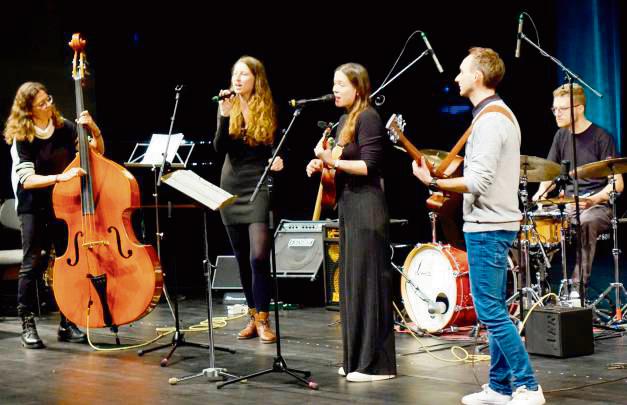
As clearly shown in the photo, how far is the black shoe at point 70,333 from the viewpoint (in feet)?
18.5

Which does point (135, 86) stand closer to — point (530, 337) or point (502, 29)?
point (502, 29)

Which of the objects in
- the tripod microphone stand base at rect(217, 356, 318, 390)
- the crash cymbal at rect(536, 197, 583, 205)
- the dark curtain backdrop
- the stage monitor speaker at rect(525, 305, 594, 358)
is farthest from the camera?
the dark curtain backdrop

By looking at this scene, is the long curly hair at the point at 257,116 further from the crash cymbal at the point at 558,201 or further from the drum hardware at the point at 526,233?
the crash cymbal at the point at 558,201

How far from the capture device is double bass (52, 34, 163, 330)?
16.3 feet

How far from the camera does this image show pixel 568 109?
575 centimetres

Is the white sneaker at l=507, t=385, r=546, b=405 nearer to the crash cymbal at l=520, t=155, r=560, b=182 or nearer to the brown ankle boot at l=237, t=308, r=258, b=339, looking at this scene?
the crash cymbal at l=520, t=155, r=560, b=182

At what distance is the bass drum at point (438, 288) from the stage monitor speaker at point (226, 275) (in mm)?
1993

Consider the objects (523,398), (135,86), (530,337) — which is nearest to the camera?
(523,398)

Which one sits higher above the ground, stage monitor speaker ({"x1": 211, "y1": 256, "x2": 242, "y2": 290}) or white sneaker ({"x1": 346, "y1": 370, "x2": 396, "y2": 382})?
stage monitor speaker ({"x1": 211, "y1": 256, "x2": 242, "y2": 290})

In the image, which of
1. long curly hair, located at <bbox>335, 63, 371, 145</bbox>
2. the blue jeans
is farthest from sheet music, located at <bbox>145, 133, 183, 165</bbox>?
the blue jeans

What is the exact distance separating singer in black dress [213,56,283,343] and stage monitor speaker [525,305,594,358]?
1.59 meters

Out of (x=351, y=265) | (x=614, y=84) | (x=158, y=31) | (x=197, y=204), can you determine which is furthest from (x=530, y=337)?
(x=158, y=31)

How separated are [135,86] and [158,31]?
2.19 feet

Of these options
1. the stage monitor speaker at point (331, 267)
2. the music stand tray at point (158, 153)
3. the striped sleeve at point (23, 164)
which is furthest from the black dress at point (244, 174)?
the stage monitor speaker at point (331, 267)
